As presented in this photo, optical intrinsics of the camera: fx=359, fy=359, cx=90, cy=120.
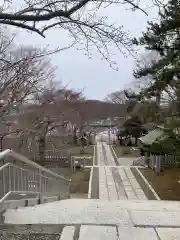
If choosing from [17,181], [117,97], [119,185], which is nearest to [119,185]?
[119,185]

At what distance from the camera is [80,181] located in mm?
23391

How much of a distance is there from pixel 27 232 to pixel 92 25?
2.75m

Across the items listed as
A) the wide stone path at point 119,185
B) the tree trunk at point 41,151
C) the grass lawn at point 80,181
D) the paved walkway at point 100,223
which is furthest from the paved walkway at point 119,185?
the paved walkway at point 100,223

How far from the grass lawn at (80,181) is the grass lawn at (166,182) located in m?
4.07

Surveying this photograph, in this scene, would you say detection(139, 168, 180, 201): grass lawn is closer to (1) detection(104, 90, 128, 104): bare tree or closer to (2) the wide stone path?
(2) the wide stone path

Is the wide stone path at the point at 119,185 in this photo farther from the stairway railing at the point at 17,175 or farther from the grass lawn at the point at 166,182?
the stairway railing at the point at 17,175

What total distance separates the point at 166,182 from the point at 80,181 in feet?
18.0

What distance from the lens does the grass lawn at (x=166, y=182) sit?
1862cm

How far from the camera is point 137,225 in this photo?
4.36 meters

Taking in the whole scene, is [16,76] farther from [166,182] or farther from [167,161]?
[167,161]

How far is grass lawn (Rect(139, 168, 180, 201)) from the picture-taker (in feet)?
61.1

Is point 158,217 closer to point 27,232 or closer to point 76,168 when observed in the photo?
point 27,232

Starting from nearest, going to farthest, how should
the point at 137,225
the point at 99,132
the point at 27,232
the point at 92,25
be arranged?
the point at 27,232 → the point at 137,225 → the point at 92,25 → the point at 99,132

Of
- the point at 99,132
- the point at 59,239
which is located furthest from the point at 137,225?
the point at 99,132
